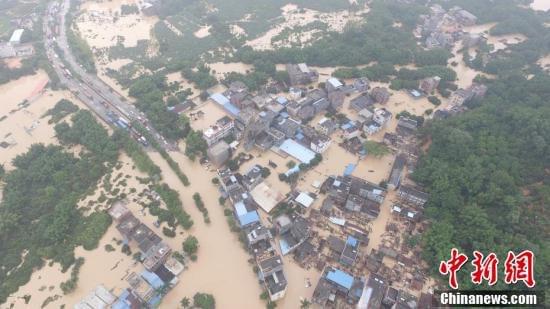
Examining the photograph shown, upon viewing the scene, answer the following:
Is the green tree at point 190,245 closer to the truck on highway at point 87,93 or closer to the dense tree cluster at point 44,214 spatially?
the dense tree cluster at point 44,214

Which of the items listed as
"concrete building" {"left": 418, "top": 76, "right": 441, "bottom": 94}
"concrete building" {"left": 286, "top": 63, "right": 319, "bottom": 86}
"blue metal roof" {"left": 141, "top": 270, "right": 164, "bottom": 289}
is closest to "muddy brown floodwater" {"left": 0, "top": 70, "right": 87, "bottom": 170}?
"blue metal roof" {"left": 141, "top": 270, "right": 164, "bottom": 289}

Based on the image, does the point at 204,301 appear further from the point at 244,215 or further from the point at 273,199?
the point at 273,199

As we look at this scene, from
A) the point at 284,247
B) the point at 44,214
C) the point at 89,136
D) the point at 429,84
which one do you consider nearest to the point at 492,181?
the point at 429,84

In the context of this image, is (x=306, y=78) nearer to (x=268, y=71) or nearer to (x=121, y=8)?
(x=268, y=71)

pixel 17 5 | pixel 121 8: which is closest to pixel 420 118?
pixel 121 8

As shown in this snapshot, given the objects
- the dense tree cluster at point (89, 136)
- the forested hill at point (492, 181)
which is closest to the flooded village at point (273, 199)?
the dense tree cluster at point (89, 136)

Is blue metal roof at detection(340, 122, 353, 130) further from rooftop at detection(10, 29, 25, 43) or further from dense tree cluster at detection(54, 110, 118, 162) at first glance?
rooftop at detection(10, 29, 25, 43)
